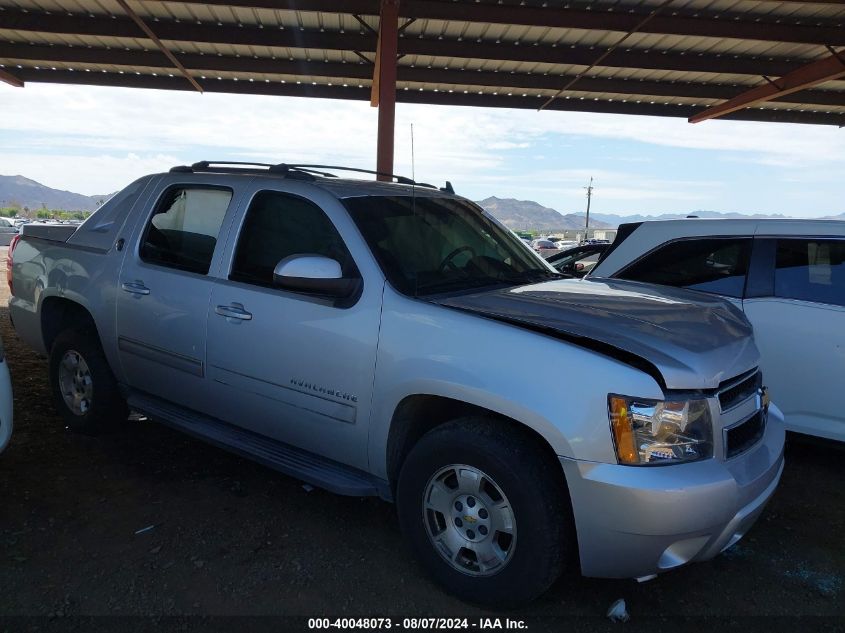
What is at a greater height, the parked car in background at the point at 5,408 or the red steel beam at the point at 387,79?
the red steel beam at the point at 387,79

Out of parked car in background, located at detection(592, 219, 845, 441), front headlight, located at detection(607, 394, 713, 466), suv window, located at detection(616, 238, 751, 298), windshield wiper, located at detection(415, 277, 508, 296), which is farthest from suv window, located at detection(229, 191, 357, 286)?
parked car in background, located at detection(592, 219, 845, 441)

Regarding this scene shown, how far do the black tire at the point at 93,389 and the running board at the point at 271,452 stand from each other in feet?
1.05

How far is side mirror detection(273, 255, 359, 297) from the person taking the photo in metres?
2.92

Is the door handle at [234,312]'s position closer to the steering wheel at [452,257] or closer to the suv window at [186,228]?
the suv window at [186,228]

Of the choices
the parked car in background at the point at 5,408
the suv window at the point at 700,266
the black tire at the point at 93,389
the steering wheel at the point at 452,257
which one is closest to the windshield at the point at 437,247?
the steering wheel at the point at 452,257

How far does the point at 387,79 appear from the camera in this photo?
1002cm

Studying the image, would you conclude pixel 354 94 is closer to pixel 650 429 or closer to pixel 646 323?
pixel 646 323

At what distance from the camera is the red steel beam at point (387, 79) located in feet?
30.5

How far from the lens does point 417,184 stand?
14.2ft

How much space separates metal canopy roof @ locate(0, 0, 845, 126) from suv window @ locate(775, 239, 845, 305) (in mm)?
6470

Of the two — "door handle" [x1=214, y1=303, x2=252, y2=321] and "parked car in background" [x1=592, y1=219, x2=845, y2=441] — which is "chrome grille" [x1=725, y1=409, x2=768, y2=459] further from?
"door handle" [x1=214, y1=303, x2=252, y2=321]

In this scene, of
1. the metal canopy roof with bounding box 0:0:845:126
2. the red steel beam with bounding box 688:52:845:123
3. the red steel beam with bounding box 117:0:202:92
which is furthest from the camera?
the red steel beam with bounding box 688:52:845:123

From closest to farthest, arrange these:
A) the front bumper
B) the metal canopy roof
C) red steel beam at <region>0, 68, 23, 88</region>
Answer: the front bumper, the metal canopy roof, red steel beam at <region>0, 68, 23, 88</region>

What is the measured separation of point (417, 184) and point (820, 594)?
319cm
